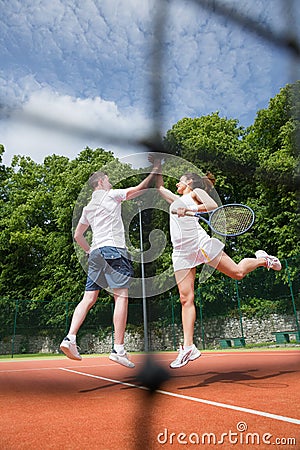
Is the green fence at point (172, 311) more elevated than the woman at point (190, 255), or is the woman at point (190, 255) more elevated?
the green fence at point (172, 311)

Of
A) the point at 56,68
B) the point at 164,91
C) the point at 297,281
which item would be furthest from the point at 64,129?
the point at 297,281

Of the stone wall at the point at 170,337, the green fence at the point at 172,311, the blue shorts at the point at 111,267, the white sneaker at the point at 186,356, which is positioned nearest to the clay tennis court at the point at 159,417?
the white sneaker at the point at 186,356

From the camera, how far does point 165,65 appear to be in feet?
3.08

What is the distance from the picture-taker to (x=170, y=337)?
7051 mm

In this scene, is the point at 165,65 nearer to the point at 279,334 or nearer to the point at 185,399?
the point at 185,399

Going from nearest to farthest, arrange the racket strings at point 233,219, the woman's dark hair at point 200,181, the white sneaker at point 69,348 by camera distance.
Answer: the white sneaker at point 69,348
the woman's dark hair at point 200,181
the racket strings at point 233,219

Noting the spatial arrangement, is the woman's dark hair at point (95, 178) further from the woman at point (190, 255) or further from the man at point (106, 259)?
the woman at point (190, 255)

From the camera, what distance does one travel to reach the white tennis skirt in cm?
149

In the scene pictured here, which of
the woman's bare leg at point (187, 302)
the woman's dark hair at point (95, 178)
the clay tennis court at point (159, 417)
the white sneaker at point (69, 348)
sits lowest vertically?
the clay tennis court at point (159, 417)

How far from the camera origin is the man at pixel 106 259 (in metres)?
1.44

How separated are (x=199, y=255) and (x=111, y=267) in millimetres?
331

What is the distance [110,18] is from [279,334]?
523 cm

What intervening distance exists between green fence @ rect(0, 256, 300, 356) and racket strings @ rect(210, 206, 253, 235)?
3788 millimetres

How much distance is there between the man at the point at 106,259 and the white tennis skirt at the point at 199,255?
19 centimetres
